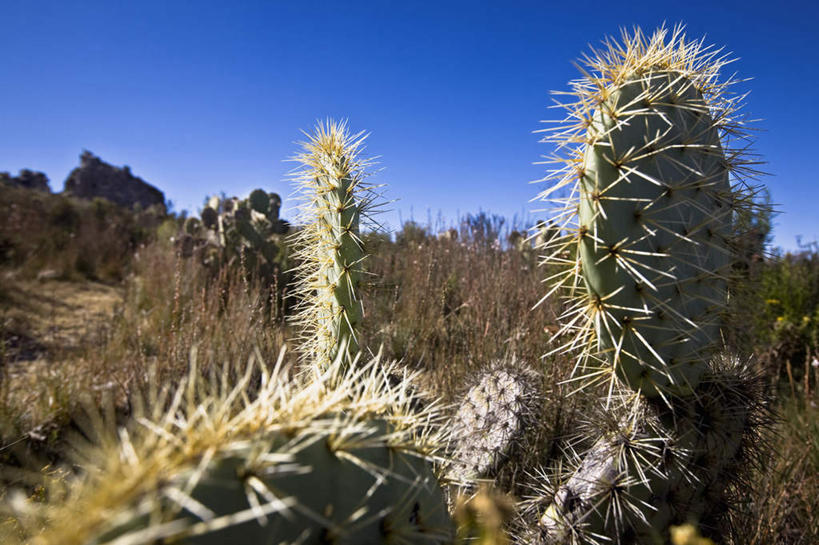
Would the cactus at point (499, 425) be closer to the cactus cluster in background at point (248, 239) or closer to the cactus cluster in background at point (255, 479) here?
the cactus cluster in background at point (255, 479)

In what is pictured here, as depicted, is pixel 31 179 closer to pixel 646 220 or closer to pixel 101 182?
pixel 101 182

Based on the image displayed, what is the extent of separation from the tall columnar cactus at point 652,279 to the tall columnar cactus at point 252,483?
66 centimetres

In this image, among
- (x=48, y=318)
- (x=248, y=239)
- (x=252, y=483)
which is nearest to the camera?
(x=252, y=483)

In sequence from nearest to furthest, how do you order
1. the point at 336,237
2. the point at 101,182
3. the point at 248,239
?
1. the point at 336,237
2. the point at 248,239
3. the point at 101,182

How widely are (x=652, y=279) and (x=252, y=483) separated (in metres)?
1.24

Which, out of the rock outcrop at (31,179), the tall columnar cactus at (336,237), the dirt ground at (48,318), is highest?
the rock outcrop at (31,179)

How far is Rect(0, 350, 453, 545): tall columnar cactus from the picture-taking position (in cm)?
54

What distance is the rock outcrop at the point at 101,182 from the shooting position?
82.3 ft

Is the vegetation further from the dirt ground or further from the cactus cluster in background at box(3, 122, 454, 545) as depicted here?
the dirt ground

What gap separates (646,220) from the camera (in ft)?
4.43

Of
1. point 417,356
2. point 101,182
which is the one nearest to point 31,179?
point 101,182

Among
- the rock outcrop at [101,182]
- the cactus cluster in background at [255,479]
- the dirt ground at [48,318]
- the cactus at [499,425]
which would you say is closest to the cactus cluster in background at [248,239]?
the dirt ground at [48,318]

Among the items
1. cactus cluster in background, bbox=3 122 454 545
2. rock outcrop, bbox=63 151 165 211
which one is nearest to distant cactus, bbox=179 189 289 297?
cactus cluster in background, bbox=3 122 454 545

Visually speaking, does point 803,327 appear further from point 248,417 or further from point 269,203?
point 269,203
